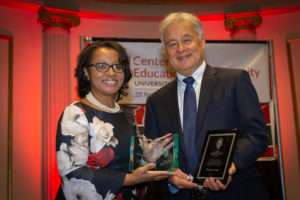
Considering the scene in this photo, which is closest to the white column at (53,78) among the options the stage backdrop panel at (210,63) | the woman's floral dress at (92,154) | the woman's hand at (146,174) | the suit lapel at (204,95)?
the stage backdrop panel at (210,63)

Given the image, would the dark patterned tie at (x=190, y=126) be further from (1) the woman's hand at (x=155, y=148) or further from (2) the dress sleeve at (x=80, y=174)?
(2) the dress sleeve at (x=80, y=174)

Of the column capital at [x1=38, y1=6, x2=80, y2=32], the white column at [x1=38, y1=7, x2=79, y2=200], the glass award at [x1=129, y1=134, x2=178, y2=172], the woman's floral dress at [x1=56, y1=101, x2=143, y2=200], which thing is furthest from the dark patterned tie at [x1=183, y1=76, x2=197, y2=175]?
the column capital at [x1=38, y1=6, x2=80, y2=32]

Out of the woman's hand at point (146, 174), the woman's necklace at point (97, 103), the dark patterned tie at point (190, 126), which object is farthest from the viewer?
the woman's necklace at point (97, 103)

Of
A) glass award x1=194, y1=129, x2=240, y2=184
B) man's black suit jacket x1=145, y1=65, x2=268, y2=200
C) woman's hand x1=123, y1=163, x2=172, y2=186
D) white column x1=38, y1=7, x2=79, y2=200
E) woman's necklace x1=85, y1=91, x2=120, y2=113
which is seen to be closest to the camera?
glass award x1=194, y1=129, x2=240, y2=184

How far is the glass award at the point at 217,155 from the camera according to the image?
1.88 m

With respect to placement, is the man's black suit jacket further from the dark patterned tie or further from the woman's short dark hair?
the woman's short dark hair

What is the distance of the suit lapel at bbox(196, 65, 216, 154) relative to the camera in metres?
2.21

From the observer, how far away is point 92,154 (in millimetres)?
2191

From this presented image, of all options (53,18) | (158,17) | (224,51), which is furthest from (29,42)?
(224,51)

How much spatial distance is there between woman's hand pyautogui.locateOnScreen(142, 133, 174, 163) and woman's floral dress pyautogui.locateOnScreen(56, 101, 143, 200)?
210 mm

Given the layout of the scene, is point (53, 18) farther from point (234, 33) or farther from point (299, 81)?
point (299, 81)

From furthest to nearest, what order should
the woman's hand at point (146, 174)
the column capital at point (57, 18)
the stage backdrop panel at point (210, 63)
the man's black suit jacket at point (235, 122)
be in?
1. the column capital at point (57, 18)
2. the stage backdrop panel at point (210, 63)
3. the man's black suit jacket at point (235, 122)
4. the woman's hand at point (146, 174)

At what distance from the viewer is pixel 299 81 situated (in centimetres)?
585

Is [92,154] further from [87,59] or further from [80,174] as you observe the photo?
[87,59]
